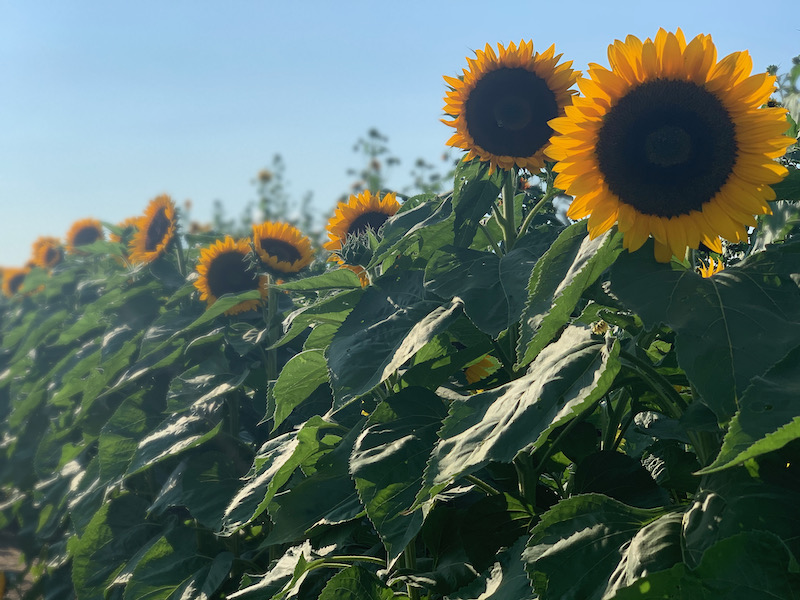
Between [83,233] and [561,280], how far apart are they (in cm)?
748

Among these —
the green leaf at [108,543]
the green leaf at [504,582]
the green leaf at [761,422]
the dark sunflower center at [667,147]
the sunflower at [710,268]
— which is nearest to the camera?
the green leaf at [761,422]

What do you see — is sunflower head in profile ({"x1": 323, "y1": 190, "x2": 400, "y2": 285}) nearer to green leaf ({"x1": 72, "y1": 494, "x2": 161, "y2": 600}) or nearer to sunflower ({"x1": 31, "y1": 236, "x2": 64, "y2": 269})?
green leaf ({"x1": 72, "y1": 494, "x2": 161, "y2": 600})

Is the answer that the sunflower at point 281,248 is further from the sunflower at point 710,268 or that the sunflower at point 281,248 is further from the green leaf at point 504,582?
the green leaf at point 504,582

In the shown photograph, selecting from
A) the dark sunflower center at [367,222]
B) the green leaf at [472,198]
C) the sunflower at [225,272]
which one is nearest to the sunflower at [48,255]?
the sunflower at [225,272]

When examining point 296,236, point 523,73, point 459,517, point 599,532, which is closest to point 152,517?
point 296,236

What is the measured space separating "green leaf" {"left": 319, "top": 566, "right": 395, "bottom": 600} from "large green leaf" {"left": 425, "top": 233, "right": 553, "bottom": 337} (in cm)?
57

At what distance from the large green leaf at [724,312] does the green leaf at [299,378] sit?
85 cm

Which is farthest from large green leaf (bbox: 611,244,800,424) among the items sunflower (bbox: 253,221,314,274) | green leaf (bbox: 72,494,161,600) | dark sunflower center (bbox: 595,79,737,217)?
green leaf (bbox: 72,494,161,600)

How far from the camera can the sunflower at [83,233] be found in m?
8.07

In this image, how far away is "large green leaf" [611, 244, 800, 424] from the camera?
1177mm

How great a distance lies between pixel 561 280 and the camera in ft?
4.57

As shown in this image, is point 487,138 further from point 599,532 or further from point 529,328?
point 599,532

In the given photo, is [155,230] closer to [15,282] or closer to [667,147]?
[667,147]

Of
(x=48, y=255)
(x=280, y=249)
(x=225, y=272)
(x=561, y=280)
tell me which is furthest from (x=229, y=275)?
(x=48, y=255)
